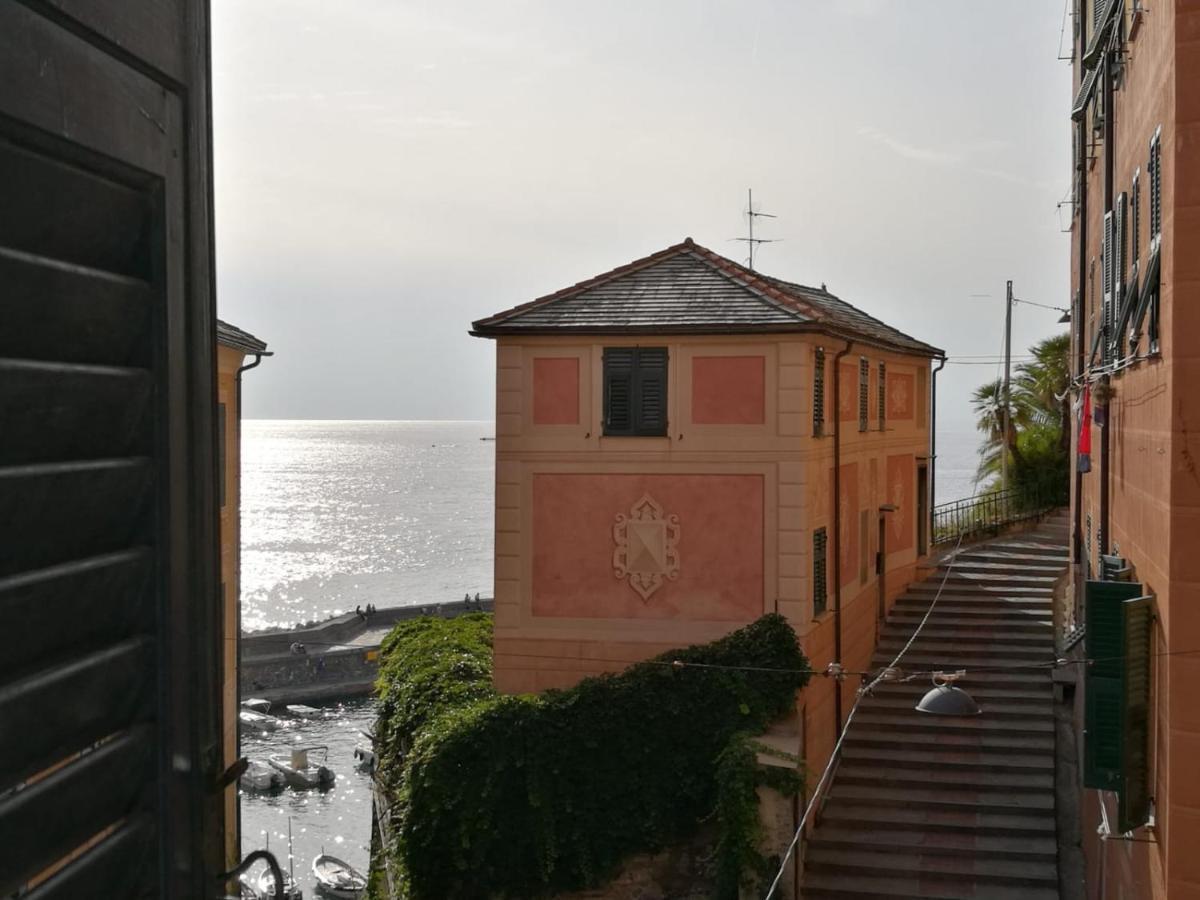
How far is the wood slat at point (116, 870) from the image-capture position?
68.5 inches

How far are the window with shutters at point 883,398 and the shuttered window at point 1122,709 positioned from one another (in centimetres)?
1627

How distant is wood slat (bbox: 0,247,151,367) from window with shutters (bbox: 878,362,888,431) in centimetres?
2418

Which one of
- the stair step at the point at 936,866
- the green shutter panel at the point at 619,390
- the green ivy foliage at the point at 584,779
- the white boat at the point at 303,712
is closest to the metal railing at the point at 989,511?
the stair step at the point at 936,866

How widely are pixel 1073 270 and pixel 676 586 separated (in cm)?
1037

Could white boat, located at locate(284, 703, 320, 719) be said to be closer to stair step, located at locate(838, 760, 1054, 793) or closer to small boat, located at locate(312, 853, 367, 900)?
small boat, located at locate(312, 853, 367, 900)

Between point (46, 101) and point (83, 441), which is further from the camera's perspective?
point (83, 441)

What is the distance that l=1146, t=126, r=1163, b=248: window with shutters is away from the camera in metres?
8.71

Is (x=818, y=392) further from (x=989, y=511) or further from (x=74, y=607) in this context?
(x=74, y=607)

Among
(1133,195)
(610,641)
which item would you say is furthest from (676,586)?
(1133,195)

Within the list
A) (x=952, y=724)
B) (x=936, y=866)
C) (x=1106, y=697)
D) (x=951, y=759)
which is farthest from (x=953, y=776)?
(x=1106, y=697)

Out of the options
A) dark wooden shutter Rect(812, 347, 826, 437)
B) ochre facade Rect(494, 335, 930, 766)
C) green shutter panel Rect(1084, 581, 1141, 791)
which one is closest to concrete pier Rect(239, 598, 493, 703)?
ochre facade Rect(494, 335, 930, 766)

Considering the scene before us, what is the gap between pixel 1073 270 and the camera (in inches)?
945

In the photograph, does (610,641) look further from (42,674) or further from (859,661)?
(42,674)

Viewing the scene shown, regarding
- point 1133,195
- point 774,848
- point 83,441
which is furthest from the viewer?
point 774,848
